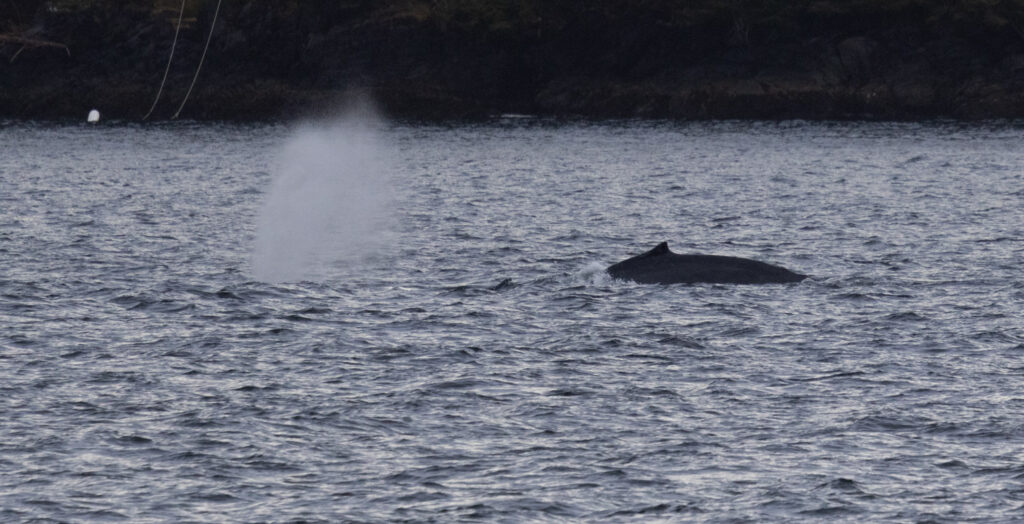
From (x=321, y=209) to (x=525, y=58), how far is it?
7822 cm

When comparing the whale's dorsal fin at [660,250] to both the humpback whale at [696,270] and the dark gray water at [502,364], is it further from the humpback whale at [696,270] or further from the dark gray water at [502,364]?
the dark gray water at [502,364]

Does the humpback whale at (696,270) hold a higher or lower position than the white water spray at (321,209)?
higher

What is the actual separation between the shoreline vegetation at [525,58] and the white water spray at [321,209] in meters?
25.0

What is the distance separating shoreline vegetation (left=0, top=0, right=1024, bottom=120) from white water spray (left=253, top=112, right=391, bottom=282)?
82.1ft

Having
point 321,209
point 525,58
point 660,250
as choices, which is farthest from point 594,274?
point 525,58

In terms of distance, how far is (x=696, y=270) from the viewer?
1422 inches

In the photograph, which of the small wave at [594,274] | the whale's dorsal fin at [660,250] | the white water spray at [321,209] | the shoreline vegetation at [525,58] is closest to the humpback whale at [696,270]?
the whale's dorsal fin at [660,250]

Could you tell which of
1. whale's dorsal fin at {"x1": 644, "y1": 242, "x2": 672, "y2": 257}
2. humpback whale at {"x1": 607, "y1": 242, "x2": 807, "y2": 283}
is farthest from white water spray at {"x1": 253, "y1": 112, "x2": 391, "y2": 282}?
whale's dorsal fin at {"x1": 644, "y1": 242, "x2": 672, "y2": 257}

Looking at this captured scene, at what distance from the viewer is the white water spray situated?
42.2 meters

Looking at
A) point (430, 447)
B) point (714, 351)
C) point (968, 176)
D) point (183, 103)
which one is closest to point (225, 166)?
point (968, 176)

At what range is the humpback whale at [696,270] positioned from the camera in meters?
36.0

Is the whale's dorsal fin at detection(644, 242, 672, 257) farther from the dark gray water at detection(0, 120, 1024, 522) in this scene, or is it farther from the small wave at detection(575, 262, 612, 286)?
the dark gray water at detection(0, 120, 1024, 522)

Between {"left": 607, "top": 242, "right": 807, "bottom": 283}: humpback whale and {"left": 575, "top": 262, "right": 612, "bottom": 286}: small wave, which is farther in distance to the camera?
{"left": 575, "top": 262, "right": 612, "bottom": 286}: small wave

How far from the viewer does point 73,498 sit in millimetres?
19609
